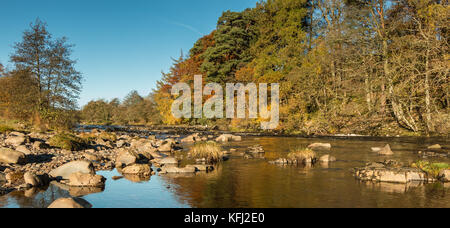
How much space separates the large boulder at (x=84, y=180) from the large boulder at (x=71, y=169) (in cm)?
48

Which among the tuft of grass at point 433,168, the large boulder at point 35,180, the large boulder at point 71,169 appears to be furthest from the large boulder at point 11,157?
the tuft of grass at point 433,168

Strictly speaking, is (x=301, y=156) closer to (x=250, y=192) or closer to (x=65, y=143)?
(x=250, y=192)

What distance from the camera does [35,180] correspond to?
8.30 metres

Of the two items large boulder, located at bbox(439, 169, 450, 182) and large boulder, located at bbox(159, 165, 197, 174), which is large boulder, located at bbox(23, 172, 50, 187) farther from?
large boulder, located at bbox(439, 169, 450, 182)

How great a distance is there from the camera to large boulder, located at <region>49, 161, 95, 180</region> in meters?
9.41

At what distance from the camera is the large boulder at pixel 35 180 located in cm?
822

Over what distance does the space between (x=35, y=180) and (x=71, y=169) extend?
132cm

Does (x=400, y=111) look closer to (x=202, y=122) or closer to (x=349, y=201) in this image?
(x=349, y=201)

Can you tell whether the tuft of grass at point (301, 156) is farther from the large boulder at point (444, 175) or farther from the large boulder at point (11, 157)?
the large boulder at point (11, 157)

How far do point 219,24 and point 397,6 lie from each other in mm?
25425

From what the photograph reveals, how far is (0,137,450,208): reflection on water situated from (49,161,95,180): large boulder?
29.9 inches

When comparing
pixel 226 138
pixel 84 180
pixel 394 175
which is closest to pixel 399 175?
pixel 394 175
